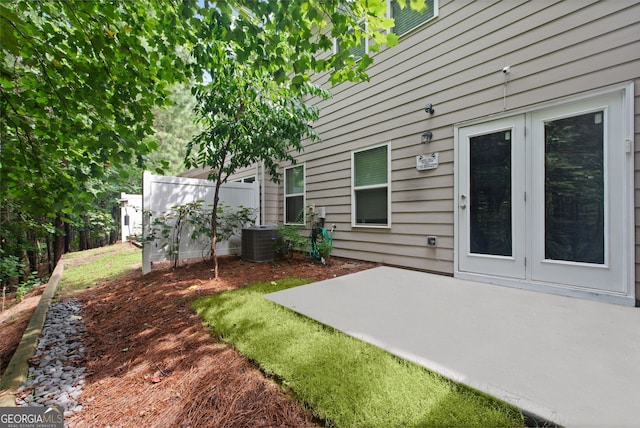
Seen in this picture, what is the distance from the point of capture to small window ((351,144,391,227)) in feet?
14.0

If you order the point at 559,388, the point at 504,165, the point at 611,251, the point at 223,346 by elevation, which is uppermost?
the point at 504,165

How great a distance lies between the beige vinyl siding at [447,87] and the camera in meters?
2.47

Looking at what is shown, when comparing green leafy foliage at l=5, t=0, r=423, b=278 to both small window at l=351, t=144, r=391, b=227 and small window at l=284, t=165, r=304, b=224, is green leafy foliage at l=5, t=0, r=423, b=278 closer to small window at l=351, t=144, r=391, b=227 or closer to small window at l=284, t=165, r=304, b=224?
small window at l=351, t=144, r=391, b=227

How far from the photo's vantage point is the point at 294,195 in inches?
241

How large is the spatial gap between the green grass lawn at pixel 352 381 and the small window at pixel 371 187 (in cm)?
260

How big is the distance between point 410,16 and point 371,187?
108 inches

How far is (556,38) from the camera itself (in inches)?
105

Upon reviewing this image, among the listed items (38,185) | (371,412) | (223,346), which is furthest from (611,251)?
(38,185)

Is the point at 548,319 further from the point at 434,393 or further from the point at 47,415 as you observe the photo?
the point at 47,415

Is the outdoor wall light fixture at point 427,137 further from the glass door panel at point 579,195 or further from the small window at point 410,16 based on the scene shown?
the small window at point 410,16

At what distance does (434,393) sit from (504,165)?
2.83m

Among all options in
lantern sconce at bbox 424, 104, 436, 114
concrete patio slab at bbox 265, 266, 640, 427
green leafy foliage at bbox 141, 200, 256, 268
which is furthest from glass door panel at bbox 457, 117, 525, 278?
green leafy foliage at bbox 141, 200, 256, 268

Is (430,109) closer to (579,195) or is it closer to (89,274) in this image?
(579,195)

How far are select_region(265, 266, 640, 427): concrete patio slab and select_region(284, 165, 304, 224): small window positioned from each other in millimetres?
3123
